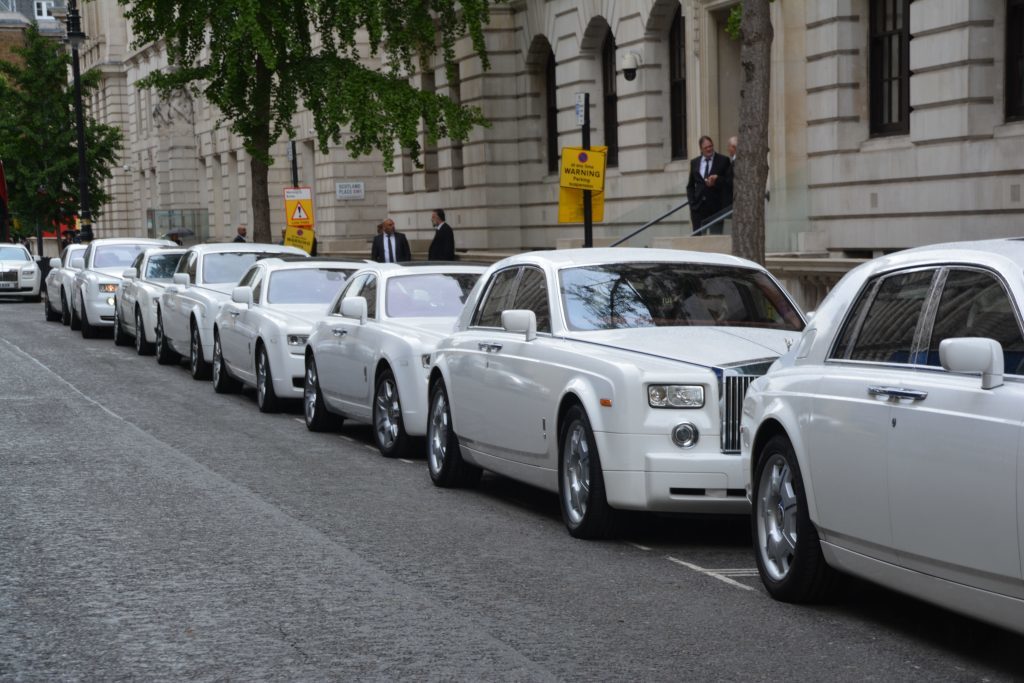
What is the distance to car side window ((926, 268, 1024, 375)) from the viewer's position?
619cm

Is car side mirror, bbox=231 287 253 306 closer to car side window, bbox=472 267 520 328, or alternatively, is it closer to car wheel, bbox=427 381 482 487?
car wheel, bbox=427 381 482 487

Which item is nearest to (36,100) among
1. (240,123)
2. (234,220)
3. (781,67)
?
(234,220)

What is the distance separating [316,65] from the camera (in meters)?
31.8

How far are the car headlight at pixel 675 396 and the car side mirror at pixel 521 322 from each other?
145cm

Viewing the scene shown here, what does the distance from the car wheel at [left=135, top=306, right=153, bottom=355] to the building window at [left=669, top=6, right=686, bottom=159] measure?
10262mm

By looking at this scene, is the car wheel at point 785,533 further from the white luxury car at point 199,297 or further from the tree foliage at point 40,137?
the tree foliage at point 40,137

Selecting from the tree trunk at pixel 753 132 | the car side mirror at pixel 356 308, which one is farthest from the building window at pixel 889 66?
the car side mirror at pixel 356 308

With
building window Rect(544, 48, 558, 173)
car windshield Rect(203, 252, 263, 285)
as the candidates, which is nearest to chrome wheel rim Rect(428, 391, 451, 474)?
car windshield Rect(203, 252, 263, 285)

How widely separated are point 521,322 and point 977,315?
4021mm

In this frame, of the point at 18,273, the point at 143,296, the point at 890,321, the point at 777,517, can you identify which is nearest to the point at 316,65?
the point at 143,296

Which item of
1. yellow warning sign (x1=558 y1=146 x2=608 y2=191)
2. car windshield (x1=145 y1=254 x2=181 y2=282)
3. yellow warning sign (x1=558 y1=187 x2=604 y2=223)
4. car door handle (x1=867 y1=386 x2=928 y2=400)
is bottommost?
car windshield (x1=145 y1=254 x2=181 y2=282)

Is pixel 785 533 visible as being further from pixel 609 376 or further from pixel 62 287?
pixel 62 287

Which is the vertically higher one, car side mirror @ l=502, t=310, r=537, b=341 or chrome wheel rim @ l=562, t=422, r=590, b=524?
car side mirror @ l=502, t=310, r=537, b=341

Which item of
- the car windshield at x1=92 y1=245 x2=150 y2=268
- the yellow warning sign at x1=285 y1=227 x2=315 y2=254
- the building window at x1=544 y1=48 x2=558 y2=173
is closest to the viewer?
the car windshield at x1=92 y1=245 x2=150 y2=268
